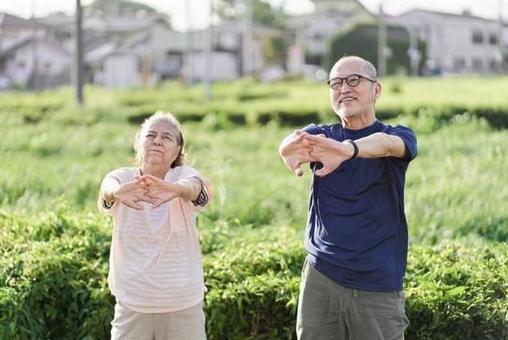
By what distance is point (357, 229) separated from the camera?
328 centimetres

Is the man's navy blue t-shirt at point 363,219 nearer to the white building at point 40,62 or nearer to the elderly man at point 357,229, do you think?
the elderly man at point 357,229

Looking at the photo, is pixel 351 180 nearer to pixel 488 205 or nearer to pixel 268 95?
pixel 488 205

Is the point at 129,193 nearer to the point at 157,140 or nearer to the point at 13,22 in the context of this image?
the point at 157,140

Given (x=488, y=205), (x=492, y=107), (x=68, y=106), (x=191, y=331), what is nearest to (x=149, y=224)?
(x=191, y=331)

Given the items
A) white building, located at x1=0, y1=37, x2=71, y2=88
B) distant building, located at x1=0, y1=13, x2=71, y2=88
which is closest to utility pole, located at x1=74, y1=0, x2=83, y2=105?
distant building, located at x1=0, y1=13, x2=71, y2=88

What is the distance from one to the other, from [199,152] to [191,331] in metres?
7.76

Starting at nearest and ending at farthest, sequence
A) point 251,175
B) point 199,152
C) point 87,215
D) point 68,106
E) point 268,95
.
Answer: point 87,215 < point 251,175 < point 199,152 < point 68,106 < point 268,95

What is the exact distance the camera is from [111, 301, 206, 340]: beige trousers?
3.44 meters

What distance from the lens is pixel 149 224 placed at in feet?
11.3

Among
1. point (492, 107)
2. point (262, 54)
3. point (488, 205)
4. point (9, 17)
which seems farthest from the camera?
point (262, 54)

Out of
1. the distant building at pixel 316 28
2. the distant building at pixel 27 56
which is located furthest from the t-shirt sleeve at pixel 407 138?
the distant building at pixel 316 28

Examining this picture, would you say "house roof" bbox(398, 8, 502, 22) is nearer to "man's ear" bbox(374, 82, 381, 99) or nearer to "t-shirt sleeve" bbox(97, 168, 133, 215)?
"man's ear" bbox(374, 82, 381, 99)

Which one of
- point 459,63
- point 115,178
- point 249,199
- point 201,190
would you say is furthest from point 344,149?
point 459,63

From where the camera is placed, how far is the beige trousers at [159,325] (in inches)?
135
